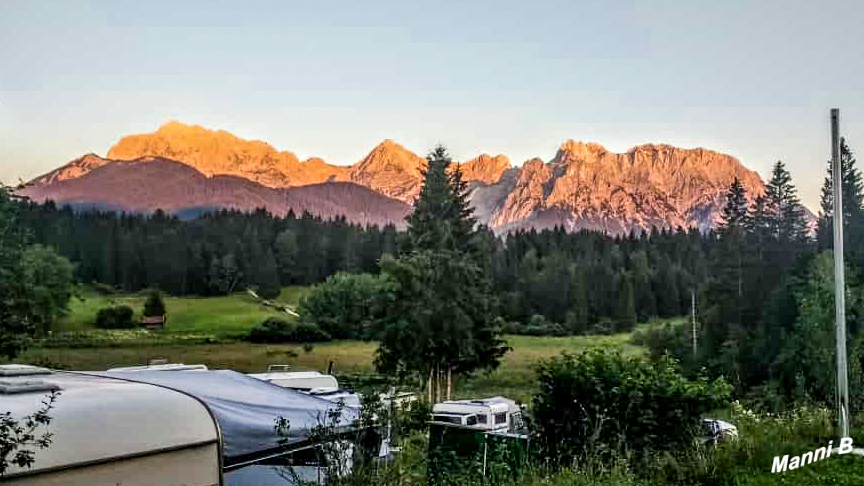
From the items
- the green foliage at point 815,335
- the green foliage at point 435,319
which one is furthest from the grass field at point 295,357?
the green foliage at point 815,335

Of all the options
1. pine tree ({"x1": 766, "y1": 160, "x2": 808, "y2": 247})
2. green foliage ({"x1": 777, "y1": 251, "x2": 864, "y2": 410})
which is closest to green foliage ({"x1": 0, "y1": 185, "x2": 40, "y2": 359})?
green foliage ({"x1": 777, "y1": 251, "x2": 864, "y2": 410})

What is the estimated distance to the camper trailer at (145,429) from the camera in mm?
4840

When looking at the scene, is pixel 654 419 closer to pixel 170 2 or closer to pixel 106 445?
pixel 106 445

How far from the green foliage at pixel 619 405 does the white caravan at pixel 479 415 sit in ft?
3.27

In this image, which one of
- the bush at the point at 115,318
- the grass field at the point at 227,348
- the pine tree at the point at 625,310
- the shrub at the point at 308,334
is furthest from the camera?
the pine tree at the point at 625,310

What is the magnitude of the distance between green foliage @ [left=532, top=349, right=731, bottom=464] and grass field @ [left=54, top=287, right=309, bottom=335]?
61.5 m

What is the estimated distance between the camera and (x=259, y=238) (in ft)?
329

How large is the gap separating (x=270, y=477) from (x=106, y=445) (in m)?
4.02

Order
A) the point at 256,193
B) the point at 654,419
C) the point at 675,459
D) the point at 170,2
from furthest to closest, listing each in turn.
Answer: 1. the point at 256,193
2. the point at 170,2
3. the point at 654,419
4. the point at 675,459

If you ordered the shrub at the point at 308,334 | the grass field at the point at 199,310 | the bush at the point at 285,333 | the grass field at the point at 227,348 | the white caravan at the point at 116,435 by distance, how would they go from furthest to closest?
the grass field at the point at 199,310 < the bush at the point at 285,333 < the shrub at the point at 308,334 < the grass field at the point at 227,348 < the white caravan at the point at 116,435

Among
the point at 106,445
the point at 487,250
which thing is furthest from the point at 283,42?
the point at 106,445

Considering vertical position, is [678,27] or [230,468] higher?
[678,27]

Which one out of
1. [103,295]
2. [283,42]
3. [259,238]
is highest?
[283,42]

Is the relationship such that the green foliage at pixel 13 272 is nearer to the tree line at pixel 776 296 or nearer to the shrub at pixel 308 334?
the tree line at pixel 776 296
